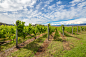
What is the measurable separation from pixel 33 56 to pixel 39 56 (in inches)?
22.6

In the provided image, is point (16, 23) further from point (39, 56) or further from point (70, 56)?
point (70, 56)

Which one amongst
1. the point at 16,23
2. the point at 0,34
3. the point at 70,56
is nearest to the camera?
the point at 70,56

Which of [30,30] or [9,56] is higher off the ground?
[30,30]

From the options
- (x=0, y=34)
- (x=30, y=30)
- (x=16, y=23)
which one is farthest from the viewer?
(x=30, y=30)

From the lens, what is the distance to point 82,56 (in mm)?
3938

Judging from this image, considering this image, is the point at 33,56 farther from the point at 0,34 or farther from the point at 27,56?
the point at 0,34

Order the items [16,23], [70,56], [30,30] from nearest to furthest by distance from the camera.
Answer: [70,56], [16,23], [30,30]

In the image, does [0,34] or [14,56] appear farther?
[0,34]

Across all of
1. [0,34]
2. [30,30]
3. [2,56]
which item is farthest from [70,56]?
[0,34]

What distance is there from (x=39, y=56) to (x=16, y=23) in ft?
16.8

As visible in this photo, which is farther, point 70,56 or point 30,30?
point 30,30

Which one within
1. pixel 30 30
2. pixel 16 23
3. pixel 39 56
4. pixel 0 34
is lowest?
pixel 39 56

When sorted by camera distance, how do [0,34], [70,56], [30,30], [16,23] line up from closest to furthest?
[70,56] → [16,23] → [0,34] → [30,30]

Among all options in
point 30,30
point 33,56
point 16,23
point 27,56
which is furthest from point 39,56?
point 30,30
